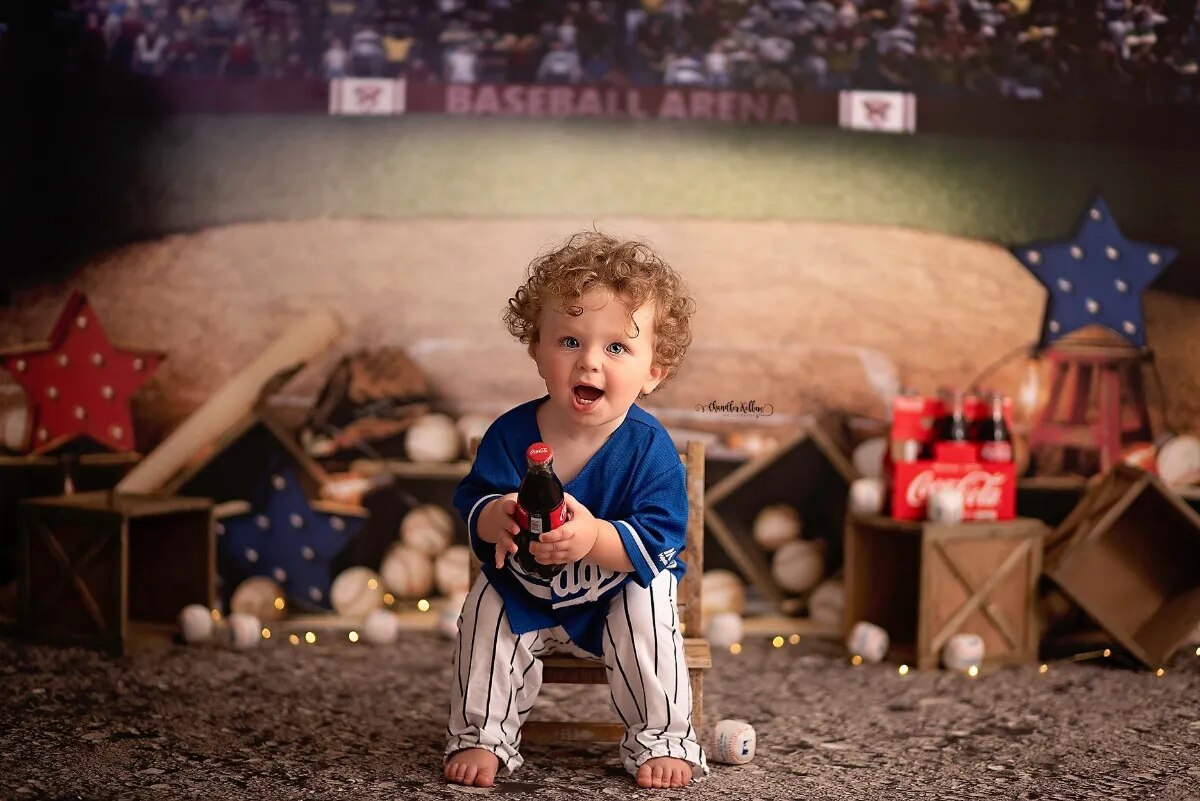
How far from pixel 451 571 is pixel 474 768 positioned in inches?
58.9

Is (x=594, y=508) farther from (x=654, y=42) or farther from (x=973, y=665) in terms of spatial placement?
(x=654, y=42)

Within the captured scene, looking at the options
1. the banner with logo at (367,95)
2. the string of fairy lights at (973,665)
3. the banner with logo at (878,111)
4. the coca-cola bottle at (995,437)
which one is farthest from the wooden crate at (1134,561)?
the banner with logo at (367,95)

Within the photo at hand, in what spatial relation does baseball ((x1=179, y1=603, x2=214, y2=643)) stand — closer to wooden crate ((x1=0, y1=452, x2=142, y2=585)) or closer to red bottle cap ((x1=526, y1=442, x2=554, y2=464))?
wooden crate ((x1=0, y1=452, x2=142, y2=585))

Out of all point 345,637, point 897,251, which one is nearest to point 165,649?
point 345,637

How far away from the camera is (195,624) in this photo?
3506mm

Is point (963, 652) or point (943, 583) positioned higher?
point (943, 583)

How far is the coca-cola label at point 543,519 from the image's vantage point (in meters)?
2.19

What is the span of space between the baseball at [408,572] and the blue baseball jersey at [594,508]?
Answer: 4.71 feet

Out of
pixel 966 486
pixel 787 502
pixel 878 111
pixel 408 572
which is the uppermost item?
pixel 878 111

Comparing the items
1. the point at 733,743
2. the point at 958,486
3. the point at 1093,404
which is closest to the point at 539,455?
the point at 733,743

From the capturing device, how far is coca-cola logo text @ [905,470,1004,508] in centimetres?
350

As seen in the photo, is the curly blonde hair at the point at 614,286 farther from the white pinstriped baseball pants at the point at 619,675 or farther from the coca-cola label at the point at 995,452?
the coca-cola label at the point at 995,452

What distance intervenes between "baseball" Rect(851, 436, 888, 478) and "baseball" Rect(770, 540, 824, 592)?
27cm

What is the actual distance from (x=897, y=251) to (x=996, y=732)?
5.14ft
